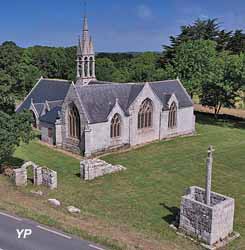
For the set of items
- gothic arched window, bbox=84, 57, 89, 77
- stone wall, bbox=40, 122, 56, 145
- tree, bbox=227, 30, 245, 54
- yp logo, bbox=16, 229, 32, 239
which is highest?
tree, bbox=227, 30, 245, 54

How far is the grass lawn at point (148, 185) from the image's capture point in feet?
72.0

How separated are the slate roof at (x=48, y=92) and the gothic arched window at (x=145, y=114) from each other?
14529mm

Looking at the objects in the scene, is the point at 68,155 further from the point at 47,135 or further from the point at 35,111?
the point at 35,111

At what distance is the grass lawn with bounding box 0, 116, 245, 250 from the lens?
21.9 meters

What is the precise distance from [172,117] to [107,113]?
38.4ft

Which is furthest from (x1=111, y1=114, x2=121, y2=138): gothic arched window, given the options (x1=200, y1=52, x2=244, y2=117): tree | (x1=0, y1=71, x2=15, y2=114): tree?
(x1=200, y1=52, x2=244, y2=117): tree

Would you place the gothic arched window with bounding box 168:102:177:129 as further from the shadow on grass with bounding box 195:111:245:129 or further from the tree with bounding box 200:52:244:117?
the shadow on grass with bounding box 195:111:245:129

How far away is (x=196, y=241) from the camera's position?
20.3 m

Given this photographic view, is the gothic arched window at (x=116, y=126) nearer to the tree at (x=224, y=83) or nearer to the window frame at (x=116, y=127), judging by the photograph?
the window frame at (x=116, y=127)

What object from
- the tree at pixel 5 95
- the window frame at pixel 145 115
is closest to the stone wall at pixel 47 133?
the window frame at pixel 145 115

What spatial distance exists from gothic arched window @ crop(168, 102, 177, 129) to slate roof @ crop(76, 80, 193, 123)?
1254mm

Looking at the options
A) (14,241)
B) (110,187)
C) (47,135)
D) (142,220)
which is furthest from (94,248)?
(47,135)

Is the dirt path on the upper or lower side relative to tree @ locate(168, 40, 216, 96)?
lower

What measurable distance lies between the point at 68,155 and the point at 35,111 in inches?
545
